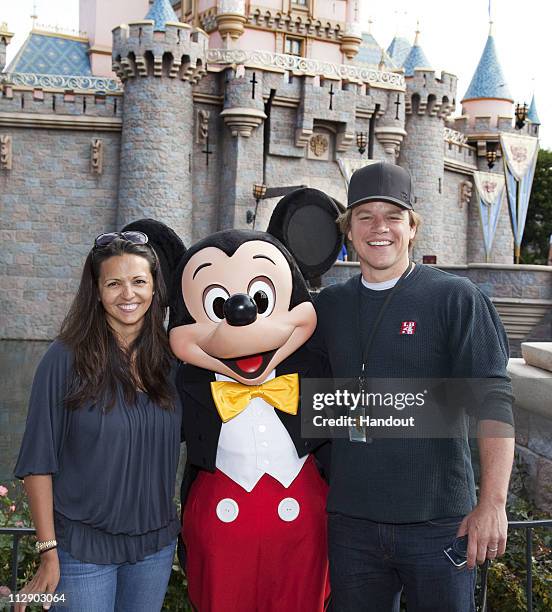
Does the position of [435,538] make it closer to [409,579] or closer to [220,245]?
[409,579]

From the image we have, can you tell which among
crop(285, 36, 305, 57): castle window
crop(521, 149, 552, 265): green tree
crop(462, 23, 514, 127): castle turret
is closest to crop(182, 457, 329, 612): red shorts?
crop(285, 36, 305, 57): castle window

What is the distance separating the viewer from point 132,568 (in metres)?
2.04

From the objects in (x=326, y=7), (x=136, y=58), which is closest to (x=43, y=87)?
(x=136, y=58)

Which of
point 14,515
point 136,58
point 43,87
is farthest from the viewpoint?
point 43,87

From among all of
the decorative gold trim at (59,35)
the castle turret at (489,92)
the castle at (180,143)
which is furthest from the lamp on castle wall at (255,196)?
the decorative gold trim at (59,35)

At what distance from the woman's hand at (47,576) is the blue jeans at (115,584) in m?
0.04

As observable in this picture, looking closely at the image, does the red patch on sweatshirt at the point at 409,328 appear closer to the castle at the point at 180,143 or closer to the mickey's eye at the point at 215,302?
the mickey's eye at the point at 215,302

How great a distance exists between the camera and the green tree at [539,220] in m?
28.8

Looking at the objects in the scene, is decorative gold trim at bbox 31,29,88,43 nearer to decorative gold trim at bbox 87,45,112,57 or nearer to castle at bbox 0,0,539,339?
decorative gold trim at bbox 87,45,112,57

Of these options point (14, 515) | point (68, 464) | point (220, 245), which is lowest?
point (14, 515)

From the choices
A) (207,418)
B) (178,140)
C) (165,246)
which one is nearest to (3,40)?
(178,140)

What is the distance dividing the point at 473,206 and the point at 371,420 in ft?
62.9

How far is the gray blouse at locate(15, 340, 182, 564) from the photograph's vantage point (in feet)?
6.48

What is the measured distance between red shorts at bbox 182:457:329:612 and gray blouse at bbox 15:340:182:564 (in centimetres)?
33
